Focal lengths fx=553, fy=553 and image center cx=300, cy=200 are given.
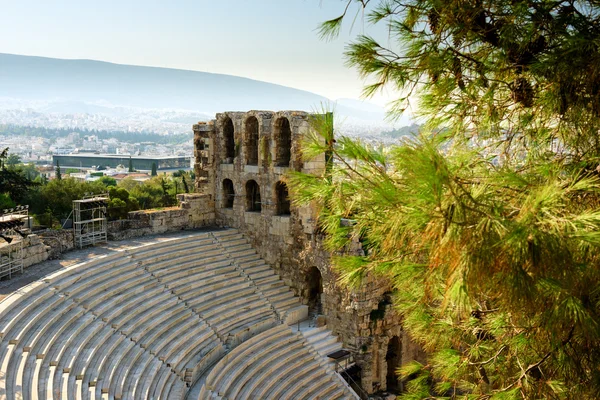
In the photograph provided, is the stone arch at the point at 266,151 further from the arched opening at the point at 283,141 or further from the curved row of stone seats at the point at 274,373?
the curved row of stone seats at the point at 274,373

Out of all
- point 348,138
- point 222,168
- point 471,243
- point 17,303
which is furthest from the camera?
point 222,168

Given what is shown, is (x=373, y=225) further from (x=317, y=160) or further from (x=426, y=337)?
(x=317, y=160)

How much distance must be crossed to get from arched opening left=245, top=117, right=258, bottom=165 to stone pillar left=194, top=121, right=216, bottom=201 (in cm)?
148

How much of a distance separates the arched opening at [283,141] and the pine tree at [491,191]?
11780mm

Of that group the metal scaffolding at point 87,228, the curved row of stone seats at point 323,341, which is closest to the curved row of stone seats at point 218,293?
the curved row of stone seats at point 323,341

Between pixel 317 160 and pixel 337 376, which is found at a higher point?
pixel 317 160

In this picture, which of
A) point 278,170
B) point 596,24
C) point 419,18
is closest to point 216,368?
point 278,170

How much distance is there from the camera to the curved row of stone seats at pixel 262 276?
15891 mm

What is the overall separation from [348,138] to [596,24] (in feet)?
6.40

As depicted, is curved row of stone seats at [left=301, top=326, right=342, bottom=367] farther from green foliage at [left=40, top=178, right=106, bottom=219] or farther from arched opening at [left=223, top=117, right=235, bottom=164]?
green foliage at [left=40, top=178, right=106, bottom=219]

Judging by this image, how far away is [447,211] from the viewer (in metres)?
3.49

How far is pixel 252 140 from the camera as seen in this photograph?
1797 centimetres

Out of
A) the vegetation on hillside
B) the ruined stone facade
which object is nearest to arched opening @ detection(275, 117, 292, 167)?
the ruined stone facade

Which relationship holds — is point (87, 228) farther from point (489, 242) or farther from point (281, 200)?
point (489, 242)
